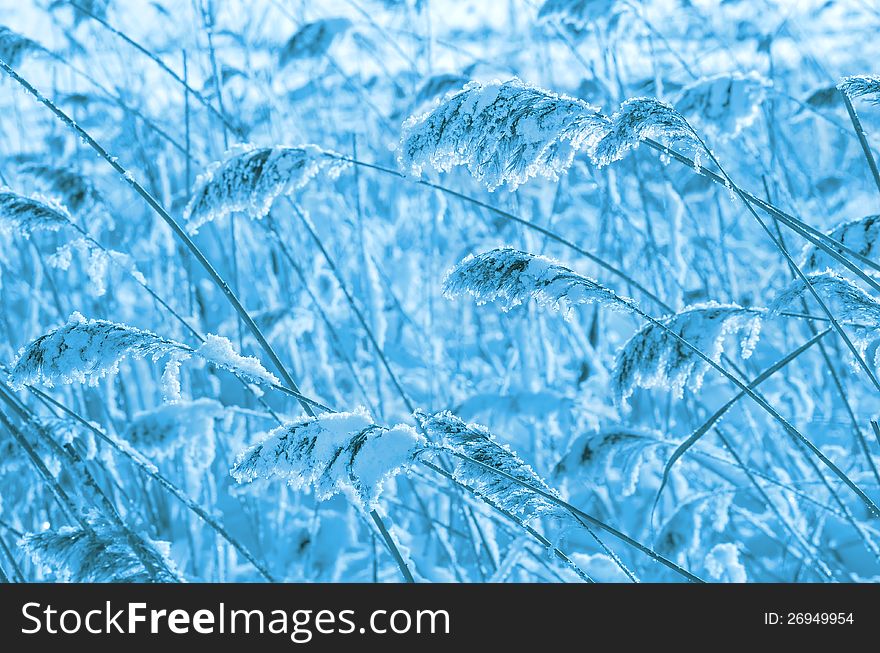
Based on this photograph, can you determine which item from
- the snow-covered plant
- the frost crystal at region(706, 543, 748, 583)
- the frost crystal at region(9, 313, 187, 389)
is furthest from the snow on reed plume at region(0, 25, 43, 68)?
the frost crystal at region(706, 543, 748, 583)

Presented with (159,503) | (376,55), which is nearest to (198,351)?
(159,503)

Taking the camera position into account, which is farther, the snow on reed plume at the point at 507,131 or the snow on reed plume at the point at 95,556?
the snow on reed plume at the point at 95,556

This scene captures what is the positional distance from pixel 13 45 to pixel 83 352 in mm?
1186

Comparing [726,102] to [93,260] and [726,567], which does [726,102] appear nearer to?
[726,567]

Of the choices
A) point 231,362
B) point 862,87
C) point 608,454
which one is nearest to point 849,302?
point 862,87

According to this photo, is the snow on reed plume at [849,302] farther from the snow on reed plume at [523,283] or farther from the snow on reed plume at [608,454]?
the snow on reed plume at [608,454]

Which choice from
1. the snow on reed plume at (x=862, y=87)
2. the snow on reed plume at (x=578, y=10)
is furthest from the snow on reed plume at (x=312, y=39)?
the snow on reed plume at (x=862, y=87)

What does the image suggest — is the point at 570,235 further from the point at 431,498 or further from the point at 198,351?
the point at 198,351

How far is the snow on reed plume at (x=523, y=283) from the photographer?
122cm

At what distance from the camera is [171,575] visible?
146 centimetres

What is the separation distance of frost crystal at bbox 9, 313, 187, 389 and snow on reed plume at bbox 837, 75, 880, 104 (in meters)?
0.96

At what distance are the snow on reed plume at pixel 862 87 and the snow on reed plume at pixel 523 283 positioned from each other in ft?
1.34

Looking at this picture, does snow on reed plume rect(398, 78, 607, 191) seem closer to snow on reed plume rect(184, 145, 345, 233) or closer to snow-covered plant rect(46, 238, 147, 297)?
snow on reed plume rect(184, 145, 345, 233)
